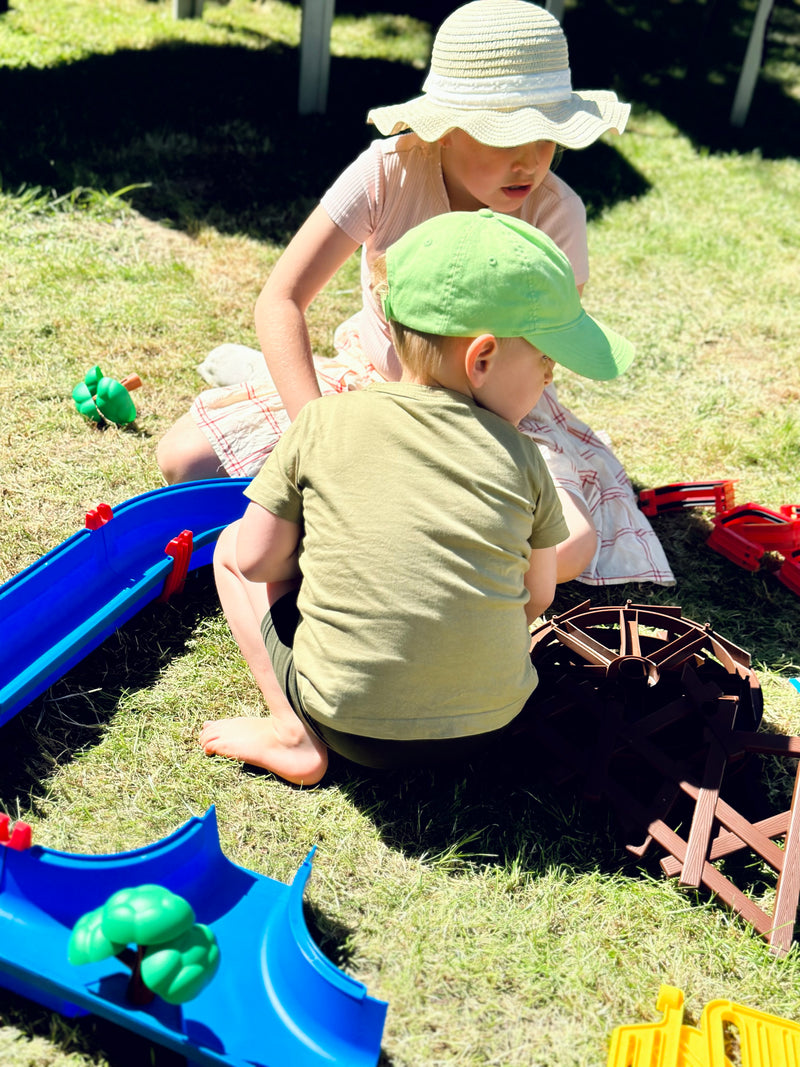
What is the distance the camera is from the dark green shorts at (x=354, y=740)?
1562 millimetres

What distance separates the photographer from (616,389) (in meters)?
3.16

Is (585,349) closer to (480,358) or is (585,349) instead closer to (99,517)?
(480,358)

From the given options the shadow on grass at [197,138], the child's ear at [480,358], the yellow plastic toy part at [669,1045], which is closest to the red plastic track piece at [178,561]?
the child's ear at [480,358]

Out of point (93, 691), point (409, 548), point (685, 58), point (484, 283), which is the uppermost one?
point (484, 283)

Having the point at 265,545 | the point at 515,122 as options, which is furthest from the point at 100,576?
the point at 515,122

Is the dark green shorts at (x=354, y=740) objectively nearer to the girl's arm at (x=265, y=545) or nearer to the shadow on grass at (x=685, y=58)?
the girl's arm at (x=265, y=545)

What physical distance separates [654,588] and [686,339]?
1427 millimetres

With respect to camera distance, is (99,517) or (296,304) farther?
(296,304)

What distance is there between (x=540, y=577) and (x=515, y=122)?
87 cm

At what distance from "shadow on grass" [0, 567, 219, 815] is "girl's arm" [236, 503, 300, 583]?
1.36 ft

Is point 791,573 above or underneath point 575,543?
underneath

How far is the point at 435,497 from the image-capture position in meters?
1.42

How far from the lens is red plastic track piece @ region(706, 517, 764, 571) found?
239cm

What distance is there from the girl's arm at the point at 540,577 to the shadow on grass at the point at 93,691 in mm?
760
